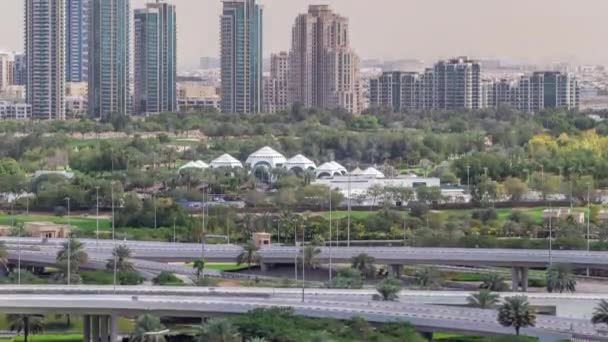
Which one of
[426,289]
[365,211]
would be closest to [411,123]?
[365,211]

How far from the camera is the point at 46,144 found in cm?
6656

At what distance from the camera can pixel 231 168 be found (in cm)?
5888

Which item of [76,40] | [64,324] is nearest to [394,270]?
[64,324]

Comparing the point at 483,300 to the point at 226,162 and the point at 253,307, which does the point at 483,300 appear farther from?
the point at 226,162

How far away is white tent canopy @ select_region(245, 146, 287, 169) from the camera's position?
60631mm

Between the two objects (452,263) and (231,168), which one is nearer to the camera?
(452,263)

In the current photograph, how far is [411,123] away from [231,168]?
20.9m

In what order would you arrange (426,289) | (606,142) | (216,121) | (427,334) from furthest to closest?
(216,121) < (606,142) < (426,289) < (427,334)

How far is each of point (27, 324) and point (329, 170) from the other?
30.3m

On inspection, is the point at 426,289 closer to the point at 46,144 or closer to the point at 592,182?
the point at 592,182

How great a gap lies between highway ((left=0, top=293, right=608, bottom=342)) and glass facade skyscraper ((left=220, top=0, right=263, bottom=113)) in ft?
214

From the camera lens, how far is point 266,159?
61375 millimetres

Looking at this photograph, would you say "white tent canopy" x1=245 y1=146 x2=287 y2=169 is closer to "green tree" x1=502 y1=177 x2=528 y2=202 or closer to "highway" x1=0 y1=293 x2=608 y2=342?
"green tree" x1=502 y1=177 x2=528 y2=202

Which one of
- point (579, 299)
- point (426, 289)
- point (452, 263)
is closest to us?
point (579, 299)
